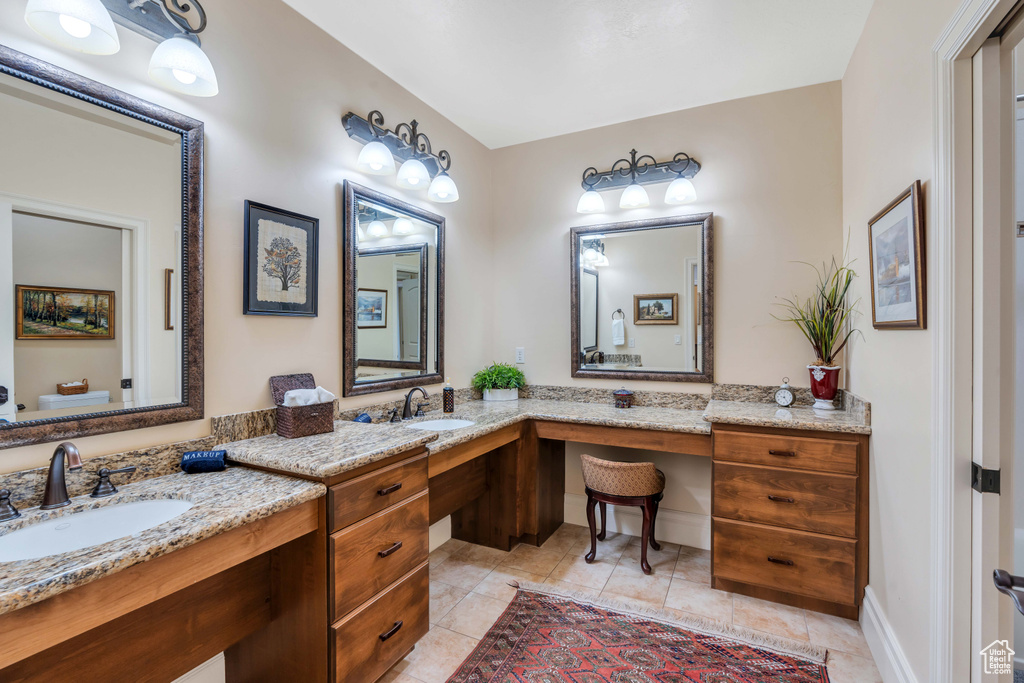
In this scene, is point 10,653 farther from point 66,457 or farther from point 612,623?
point 612,623

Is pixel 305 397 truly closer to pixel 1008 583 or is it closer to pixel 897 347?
pixel 1008 583

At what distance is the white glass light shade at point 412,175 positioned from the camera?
93.0 inches

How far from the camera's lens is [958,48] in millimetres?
1172

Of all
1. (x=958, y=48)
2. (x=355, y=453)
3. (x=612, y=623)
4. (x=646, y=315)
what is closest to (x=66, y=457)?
(x=355, y=453)

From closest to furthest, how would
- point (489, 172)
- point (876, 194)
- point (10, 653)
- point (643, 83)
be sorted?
point (10, 653), point (876, 194), point (643, 83), point (489, 172)

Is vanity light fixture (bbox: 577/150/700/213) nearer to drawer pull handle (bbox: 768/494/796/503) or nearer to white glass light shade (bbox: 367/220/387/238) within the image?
white glass light shade (bbox: 367/220/387/238)

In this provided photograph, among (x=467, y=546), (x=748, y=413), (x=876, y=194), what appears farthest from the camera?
(x=467, y=546)

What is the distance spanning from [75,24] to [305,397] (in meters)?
1.24

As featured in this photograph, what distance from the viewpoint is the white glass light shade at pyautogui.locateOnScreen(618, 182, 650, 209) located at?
275 cm

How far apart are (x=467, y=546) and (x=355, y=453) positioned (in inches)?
62.2

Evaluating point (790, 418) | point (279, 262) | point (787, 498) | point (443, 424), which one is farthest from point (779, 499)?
point (279, 262)

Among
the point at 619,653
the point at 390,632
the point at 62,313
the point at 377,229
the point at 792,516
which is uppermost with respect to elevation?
the point at 377,229

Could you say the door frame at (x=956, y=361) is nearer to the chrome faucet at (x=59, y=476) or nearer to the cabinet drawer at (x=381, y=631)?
the cabinet drawer at (x=381, y=631)

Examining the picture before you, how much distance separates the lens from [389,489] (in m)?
1.61
